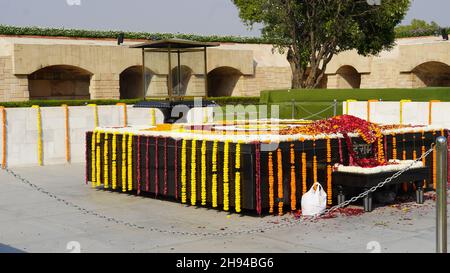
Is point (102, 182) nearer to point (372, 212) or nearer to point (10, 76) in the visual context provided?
point (372, 212)

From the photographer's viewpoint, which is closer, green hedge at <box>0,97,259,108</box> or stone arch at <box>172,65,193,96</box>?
stone arch at <box>172,65,193,96</box>

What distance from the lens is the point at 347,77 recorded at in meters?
50.3

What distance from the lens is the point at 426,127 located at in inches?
532

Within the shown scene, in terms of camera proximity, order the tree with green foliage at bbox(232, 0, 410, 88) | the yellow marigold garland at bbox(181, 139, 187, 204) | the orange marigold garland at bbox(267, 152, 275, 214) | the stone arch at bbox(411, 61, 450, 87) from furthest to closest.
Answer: the stone arch at bbox(411, 61, 450, 87), the tree with green foliage at bbox(232, 0, 410, 88), the yellow marigold garland at bbox(181, 139, 187, 204), the orange marigold garland at bbox(267, 152, 275, 214)

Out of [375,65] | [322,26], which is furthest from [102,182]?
[375,65]

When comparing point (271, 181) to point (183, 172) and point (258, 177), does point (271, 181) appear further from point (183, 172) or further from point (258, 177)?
point (183, 172)

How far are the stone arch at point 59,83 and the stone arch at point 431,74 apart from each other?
20689 millimetres

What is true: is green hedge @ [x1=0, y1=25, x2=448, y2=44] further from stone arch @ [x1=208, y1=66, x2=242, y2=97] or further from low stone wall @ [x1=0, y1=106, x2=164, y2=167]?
low stone wall @ [x1=0, y1=106, x2=164, y2=167]

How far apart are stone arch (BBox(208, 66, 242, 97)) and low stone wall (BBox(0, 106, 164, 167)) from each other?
2380 cm

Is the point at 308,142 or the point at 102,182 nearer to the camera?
the point at 308,142

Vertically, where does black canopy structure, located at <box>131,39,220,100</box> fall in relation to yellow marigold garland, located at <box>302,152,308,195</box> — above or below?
above

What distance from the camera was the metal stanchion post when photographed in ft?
23.5

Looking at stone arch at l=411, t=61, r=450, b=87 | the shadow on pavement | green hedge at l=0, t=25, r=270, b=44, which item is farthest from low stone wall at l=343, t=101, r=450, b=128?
stone arch at l=411, t=61, r=450, b=87

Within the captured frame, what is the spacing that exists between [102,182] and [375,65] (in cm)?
3559
